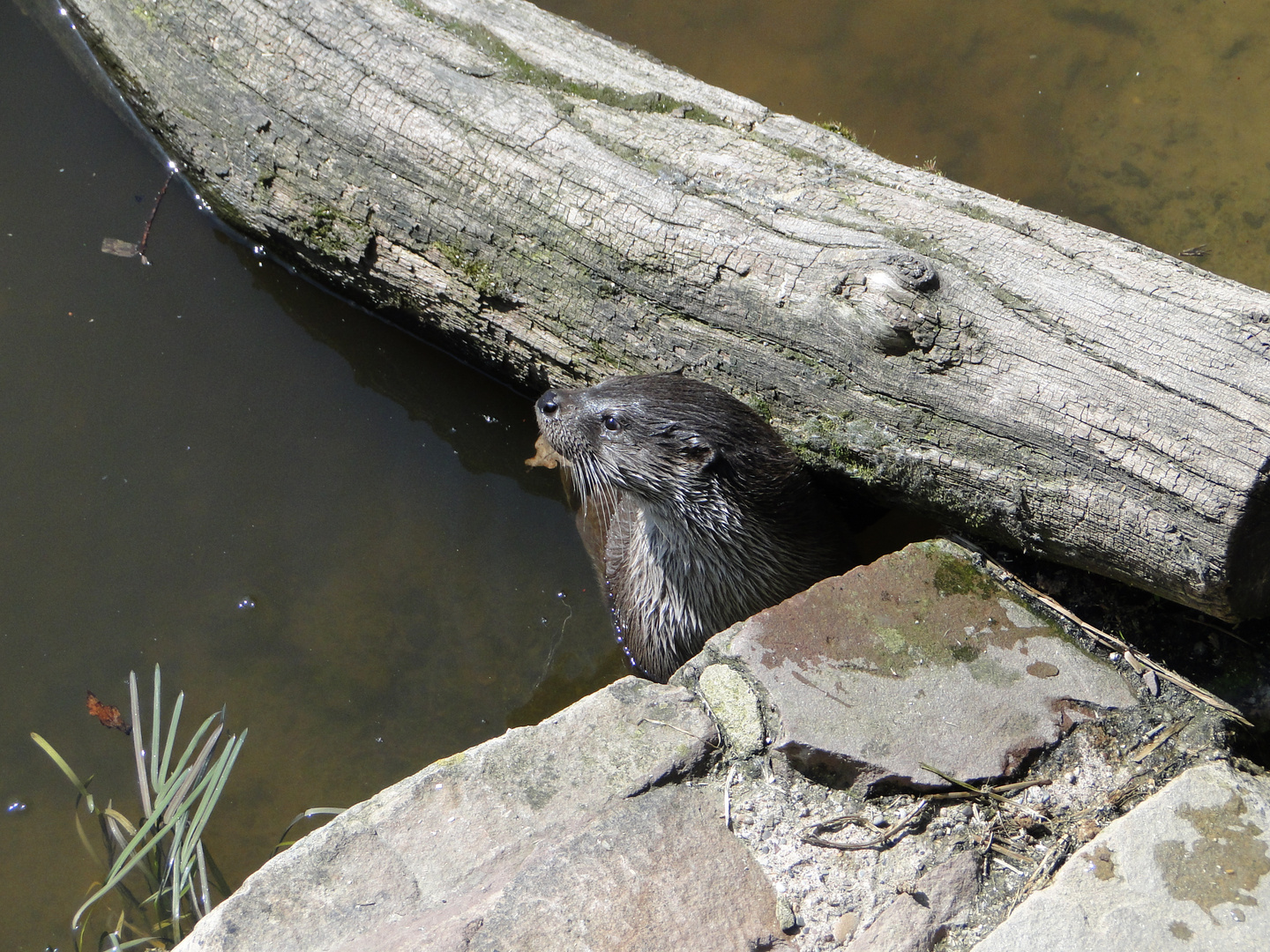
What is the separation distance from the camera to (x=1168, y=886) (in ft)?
5.49

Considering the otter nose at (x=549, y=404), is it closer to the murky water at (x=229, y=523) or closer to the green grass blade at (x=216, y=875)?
the murky water at (x=229, y=523)

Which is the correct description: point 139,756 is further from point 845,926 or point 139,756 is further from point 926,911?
point 926,911

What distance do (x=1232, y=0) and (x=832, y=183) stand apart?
8.91 ft

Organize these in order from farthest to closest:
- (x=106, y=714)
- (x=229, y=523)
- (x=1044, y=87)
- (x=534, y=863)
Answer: (x=1044, y=87)
(x=229, y=523)
(x=106, y=714)
(x=534, y=863)

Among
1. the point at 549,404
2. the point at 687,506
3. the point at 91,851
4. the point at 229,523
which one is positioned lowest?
the point at 91,851

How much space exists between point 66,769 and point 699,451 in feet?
6.50

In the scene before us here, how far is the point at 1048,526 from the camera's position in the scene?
2.15m

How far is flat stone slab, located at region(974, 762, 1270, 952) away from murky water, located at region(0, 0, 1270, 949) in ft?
5.91

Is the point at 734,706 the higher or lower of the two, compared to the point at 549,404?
lower

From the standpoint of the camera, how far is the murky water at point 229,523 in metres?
2.96

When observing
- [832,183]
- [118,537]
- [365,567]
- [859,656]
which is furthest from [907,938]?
[118,537]

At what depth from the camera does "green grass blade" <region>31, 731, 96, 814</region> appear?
267cm

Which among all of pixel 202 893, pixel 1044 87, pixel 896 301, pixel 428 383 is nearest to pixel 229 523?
pixel 428 383

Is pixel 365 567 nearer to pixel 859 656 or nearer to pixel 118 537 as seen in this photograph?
pixel 118 537
